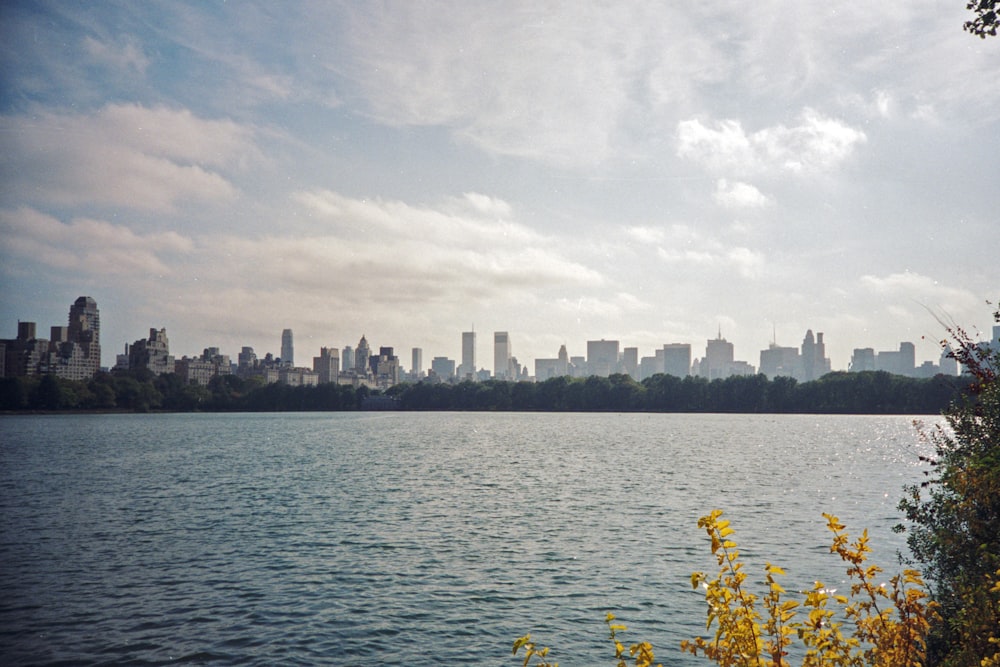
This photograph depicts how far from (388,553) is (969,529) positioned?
27086 mm

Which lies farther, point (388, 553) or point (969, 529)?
point (388, 553)

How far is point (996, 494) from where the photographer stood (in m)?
14.9

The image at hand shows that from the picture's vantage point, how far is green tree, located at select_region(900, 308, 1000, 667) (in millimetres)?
12273

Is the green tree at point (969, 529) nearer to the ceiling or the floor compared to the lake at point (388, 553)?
nearer to the ceiling

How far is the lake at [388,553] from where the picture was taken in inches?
928

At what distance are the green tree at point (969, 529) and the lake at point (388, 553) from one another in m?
8.27

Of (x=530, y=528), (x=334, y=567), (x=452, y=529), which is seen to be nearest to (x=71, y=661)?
(x=334, y=567)

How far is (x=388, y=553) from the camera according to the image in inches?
1415

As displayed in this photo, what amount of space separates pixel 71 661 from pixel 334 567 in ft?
42.0

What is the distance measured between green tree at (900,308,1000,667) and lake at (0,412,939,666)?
827cm

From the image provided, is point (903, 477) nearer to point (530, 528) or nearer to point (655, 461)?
point (655, 461)

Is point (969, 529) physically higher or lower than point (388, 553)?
higher

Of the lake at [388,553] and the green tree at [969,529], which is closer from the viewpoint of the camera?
the green tree at [969,529]

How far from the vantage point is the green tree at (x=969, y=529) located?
12.3 m
